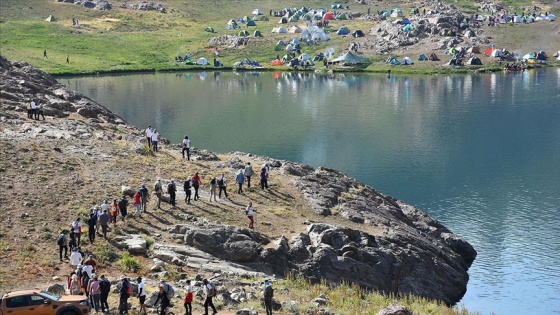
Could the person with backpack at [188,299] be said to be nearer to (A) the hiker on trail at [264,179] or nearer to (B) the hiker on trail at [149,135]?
(A) the hiker on trail at [264,179]

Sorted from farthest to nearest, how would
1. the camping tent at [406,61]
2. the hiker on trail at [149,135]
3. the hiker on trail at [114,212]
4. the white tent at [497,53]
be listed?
the white tent at [497,53]
the camping tent at [406,61]
the hiker on trail at [149,135]
the hiker on trail at [114,212]

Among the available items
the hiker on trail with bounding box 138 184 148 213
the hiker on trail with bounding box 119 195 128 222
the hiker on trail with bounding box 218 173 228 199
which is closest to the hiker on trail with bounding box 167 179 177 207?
the hiker on trail with bounding box 138 184 148 213

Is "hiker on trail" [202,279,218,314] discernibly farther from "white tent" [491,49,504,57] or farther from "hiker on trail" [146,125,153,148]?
"white tent" [491,49,504,57]

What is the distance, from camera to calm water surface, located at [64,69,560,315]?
59.7 metres

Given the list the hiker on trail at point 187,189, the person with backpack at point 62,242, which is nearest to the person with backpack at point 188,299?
the person with backpack at point 62,242

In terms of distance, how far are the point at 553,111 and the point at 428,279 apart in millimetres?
73361

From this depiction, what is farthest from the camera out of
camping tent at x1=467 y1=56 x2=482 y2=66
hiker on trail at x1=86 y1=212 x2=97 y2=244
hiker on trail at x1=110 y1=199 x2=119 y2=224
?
camping tent at x1=467 y1=56 x2=482 y2=66

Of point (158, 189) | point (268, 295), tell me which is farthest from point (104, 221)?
point (268, 295)

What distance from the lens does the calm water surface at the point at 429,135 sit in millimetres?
59656

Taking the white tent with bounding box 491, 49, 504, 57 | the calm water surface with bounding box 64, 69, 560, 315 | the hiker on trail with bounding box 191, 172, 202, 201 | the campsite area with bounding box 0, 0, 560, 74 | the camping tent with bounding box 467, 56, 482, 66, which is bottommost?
the calm water surface with bounding box 64, 69, 560, 315

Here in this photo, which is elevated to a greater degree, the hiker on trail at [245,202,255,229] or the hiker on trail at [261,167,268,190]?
the hiker on trail at [261,167,268,190]

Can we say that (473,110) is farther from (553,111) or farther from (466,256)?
(466,256)

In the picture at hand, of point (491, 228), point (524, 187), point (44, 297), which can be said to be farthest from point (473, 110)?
point (44, 297)

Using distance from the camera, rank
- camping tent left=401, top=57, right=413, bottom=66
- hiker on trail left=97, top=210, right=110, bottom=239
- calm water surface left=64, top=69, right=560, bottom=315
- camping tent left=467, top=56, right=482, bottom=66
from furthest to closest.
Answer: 1. camping tent left=401, top=57, right=413, bottom=66
2. camping tent left=467, top=56, right=482, bottom=66
3. calm water surface left=64, top=69, right=560, bottom=315
4. hiker on trail left=97, top=210, right=110, bottom=239
